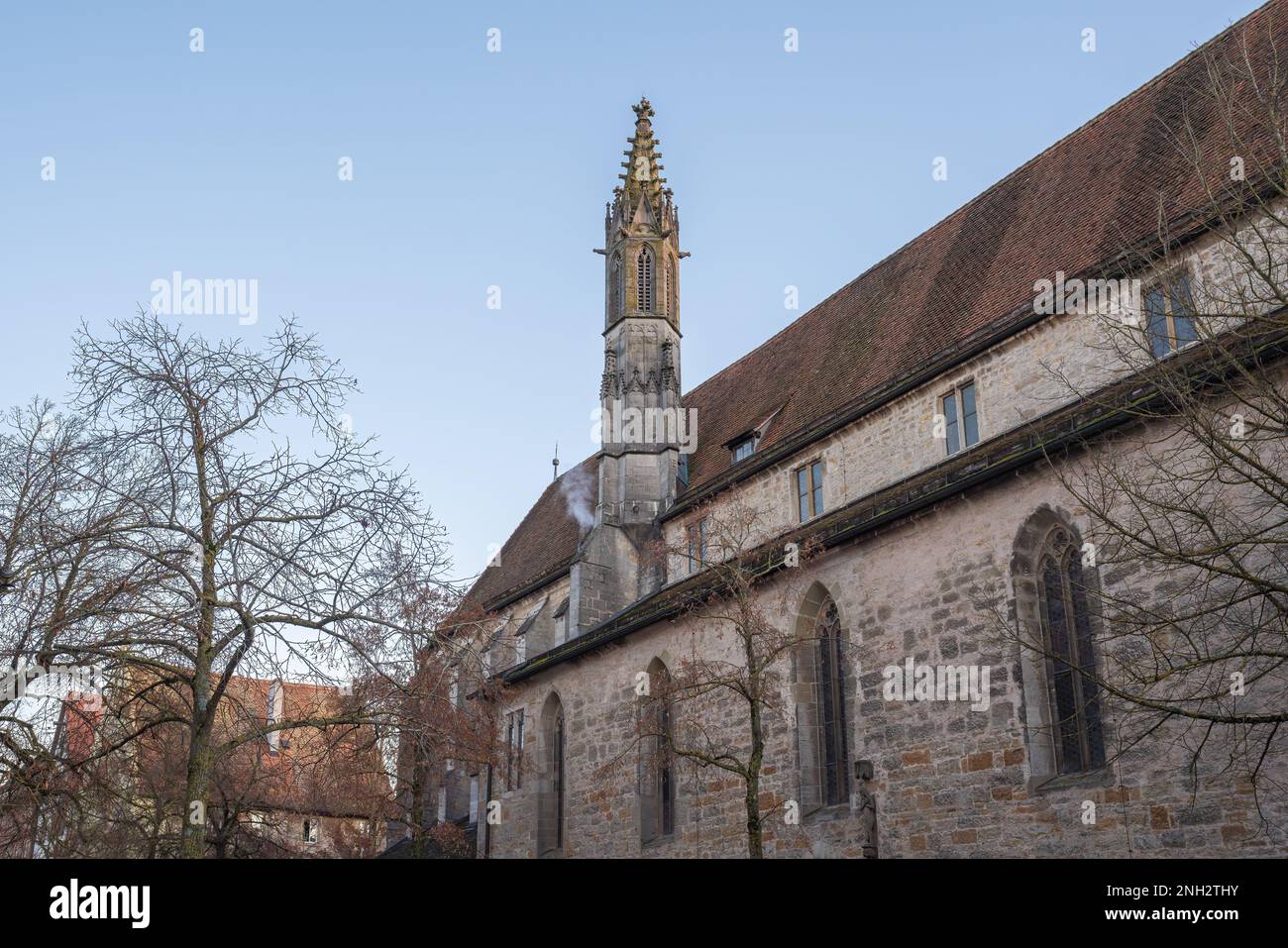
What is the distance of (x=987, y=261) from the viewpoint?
18609mm

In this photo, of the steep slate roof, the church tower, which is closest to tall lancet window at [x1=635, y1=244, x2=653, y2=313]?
the church tower

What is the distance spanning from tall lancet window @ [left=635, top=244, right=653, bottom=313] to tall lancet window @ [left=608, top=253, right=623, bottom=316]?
0.39 meters

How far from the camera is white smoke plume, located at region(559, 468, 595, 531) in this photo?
1076 inches

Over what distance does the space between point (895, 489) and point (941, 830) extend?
493 cm

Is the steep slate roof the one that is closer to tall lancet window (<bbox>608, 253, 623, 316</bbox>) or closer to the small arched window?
tall lancet window (<bbox>608, 253, 623, 316</bbox>)

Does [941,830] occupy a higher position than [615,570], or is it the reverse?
[615,570]

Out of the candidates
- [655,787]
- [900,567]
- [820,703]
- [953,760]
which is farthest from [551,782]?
[953,760]

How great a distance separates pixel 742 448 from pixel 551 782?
7295mm

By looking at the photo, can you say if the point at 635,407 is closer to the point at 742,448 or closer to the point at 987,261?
the point at 742,448

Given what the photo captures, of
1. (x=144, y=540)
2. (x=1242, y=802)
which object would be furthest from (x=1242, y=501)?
(x=144, y=540)

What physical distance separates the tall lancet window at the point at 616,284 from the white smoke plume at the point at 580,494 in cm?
459

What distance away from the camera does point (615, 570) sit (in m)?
23.8
